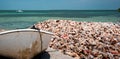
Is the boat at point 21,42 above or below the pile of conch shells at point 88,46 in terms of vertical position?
above

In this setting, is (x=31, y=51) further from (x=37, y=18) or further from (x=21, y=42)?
(x=37, y=18)

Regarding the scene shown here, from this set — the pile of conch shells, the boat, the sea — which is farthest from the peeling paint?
the sea

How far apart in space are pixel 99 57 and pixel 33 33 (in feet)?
6.58

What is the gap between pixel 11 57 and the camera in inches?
222

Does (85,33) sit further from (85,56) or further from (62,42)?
(85,56)

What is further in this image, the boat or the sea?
the sea

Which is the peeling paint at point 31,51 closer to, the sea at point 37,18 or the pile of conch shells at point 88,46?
the pile of conch shells at point 88,46

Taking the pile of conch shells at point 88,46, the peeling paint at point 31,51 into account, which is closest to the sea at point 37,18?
the pile of conch shells at point 88,46

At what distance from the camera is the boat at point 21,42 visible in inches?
212

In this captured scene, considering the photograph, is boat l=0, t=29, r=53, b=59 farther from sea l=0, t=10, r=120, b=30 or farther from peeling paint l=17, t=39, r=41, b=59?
sea l=0, t=10, r=120, b=30

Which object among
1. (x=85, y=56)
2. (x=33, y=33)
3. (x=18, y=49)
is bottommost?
(x=85, y=56)

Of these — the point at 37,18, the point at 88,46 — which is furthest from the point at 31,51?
the point at 37,18

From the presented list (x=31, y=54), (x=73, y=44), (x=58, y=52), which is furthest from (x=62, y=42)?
(x=31, y=54)

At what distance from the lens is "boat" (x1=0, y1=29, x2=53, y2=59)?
17.7ft
